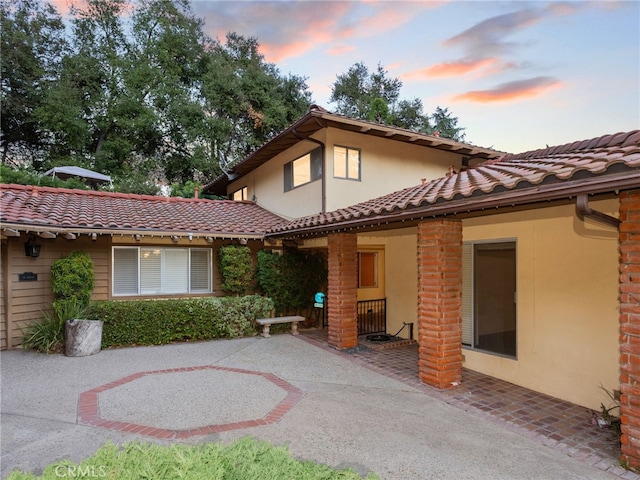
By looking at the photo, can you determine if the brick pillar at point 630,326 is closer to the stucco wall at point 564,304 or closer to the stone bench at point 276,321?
the stucco wall at point 564,304

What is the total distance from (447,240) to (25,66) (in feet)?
86.0

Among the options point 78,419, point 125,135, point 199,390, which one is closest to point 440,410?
point 199,390

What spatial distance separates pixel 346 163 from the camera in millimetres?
10414

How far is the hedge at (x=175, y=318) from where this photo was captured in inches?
338

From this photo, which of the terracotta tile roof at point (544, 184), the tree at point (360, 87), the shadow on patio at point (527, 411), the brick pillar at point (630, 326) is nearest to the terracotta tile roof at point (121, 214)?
the terracotta tile roof at point (544, 184)

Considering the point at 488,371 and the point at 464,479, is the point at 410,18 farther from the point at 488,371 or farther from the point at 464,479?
the point at 464,479

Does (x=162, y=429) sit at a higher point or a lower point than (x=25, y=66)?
lower

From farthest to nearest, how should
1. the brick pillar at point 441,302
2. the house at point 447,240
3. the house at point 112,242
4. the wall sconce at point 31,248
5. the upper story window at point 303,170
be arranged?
the upper story window at point 303,170, the wall sconce at point 31,248, the house at point 112,242, the brick pillar at point 441,302, the house at point 447,240

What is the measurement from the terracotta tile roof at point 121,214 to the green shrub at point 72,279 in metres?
0.77

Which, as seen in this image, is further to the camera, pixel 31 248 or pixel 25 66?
pixel 25 66

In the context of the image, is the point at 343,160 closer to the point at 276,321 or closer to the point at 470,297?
the point at 276,321

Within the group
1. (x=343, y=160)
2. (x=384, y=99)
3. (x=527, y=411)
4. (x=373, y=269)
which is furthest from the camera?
(x=384, y=99)

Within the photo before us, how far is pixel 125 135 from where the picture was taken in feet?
77.2

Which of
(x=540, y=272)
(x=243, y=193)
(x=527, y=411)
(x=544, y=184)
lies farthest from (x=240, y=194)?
(x=544, y=184)
